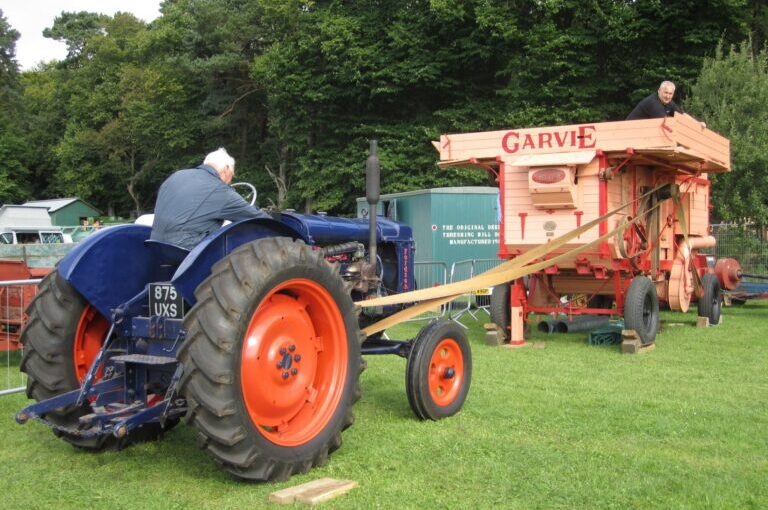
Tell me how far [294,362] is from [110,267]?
1.33 metres

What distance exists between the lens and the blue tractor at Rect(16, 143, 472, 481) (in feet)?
11.4

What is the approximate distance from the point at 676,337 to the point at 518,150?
10.9ft

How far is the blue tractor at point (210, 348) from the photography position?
348 centimetres

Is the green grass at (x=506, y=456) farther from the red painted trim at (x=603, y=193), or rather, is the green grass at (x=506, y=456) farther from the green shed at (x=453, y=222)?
the green shed at (x=453, y=222)

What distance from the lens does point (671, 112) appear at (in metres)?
9.11

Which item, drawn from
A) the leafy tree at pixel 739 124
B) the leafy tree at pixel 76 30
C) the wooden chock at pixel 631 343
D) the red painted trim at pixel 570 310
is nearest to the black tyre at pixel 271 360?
the wooden chock at pixel 631 343

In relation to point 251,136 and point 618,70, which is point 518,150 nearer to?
point 618,70

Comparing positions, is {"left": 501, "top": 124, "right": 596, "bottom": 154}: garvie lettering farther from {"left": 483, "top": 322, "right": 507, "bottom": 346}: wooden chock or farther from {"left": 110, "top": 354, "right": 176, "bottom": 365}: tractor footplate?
{"left": 110, "top": 354, "right": 176, "bottom": 365}: tractor footplate

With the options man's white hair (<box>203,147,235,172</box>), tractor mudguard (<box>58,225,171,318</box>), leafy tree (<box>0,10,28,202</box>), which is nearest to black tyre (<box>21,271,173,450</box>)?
tractor mudguard (<box>58,225,171,318</box>)

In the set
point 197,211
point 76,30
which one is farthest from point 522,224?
point 76,30

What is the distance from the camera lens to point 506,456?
4191 mm

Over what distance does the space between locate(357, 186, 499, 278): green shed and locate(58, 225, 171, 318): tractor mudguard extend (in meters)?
11.0

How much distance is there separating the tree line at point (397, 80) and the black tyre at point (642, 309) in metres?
8.00

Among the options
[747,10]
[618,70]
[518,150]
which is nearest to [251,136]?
[618,70]
